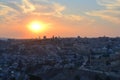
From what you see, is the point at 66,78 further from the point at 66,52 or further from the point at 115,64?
the point at 66,52

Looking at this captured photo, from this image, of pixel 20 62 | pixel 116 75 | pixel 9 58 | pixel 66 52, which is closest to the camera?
pixel 116 75

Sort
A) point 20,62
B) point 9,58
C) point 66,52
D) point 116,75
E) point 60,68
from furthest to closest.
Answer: point 66,52 < point 9,58 < point 20,62 < point 60,68 < point 116,75

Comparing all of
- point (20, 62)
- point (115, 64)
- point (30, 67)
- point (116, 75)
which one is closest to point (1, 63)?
point (20, 62)

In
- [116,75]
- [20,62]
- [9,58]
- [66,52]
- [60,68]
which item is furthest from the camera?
[66,52]

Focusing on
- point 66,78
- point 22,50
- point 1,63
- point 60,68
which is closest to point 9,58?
point 1,63

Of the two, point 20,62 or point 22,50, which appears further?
point 22,50

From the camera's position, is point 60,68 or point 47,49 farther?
point 47,49

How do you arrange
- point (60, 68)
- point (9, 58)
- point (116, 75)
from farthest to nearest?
point (9, 58) < point (60, 68) < point (116, 75)

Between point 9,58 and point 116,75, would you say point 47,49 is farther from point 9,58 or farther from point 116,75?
point 116,75

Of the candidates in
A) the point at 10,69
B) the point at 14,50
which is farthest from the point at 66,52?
the point at 10,69
